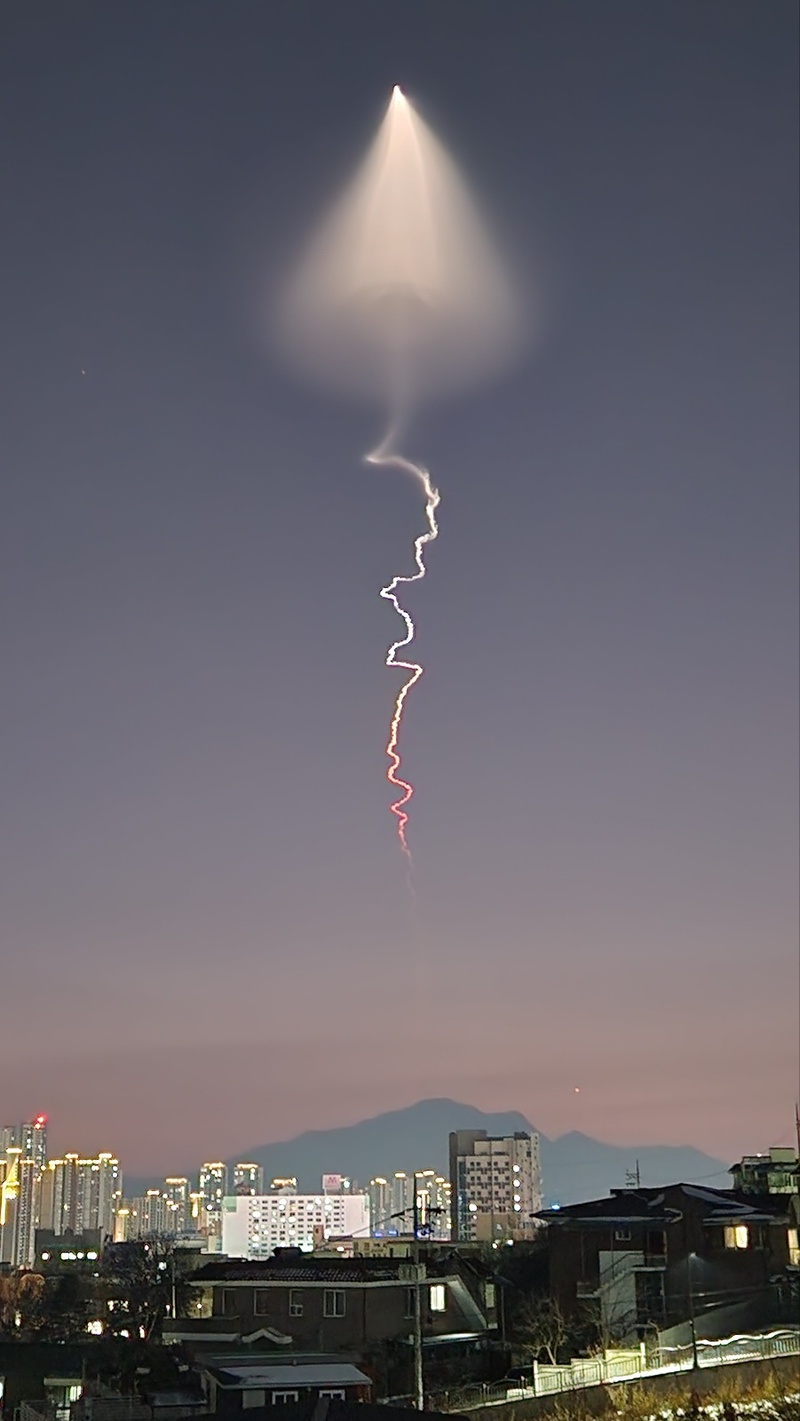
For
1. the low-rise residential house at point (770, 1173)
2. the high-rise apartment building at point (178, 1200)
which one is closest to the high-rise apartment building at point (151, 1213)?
the high-rise apartment building at point (178, 1200)

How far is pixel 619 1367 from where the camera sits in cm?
2134

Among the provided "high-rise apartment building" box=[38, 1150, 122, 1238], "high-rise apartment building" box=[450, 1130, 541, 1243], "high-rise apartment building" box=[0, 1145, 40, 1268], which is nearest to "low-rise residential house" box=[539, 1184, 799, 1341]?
"high-rise apartment building" box=[0, 1145, 40, 1268]

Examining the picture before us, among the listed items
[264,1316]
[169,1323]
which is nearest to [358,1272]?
[264,1316]

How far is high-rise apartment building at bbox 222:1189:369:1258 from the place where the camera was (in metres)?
127

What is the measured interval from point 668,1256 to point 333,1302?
7620 millimetres

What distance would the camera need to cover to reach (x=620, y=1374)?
2109 cm

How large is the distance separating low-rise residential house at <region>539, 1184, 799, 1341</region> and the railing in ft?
20.2

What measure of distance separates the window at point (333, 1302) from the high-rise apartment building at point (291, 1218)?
327ft

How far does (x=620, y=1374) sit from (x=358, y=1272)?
31.4 feet

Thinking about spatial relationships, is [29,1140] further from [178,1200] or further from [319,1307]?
[319,1307]

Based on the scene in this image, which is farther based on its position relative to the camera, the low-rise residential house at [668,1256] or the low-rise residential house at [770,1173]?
the low-rise residential house at [770,1173]

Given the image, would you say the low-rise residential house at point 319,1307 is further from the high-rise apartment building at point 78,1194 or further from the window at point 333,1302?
the high-rise apartment building at point 78,1194

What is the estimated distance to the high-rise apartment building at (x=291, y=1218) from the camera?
415 ft

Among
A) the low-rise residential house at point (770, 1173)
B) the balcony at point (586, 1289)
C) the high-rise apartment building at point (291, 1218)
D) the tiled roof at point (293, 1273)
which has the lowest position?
the high-rise apartment building at point (291, 1218)
